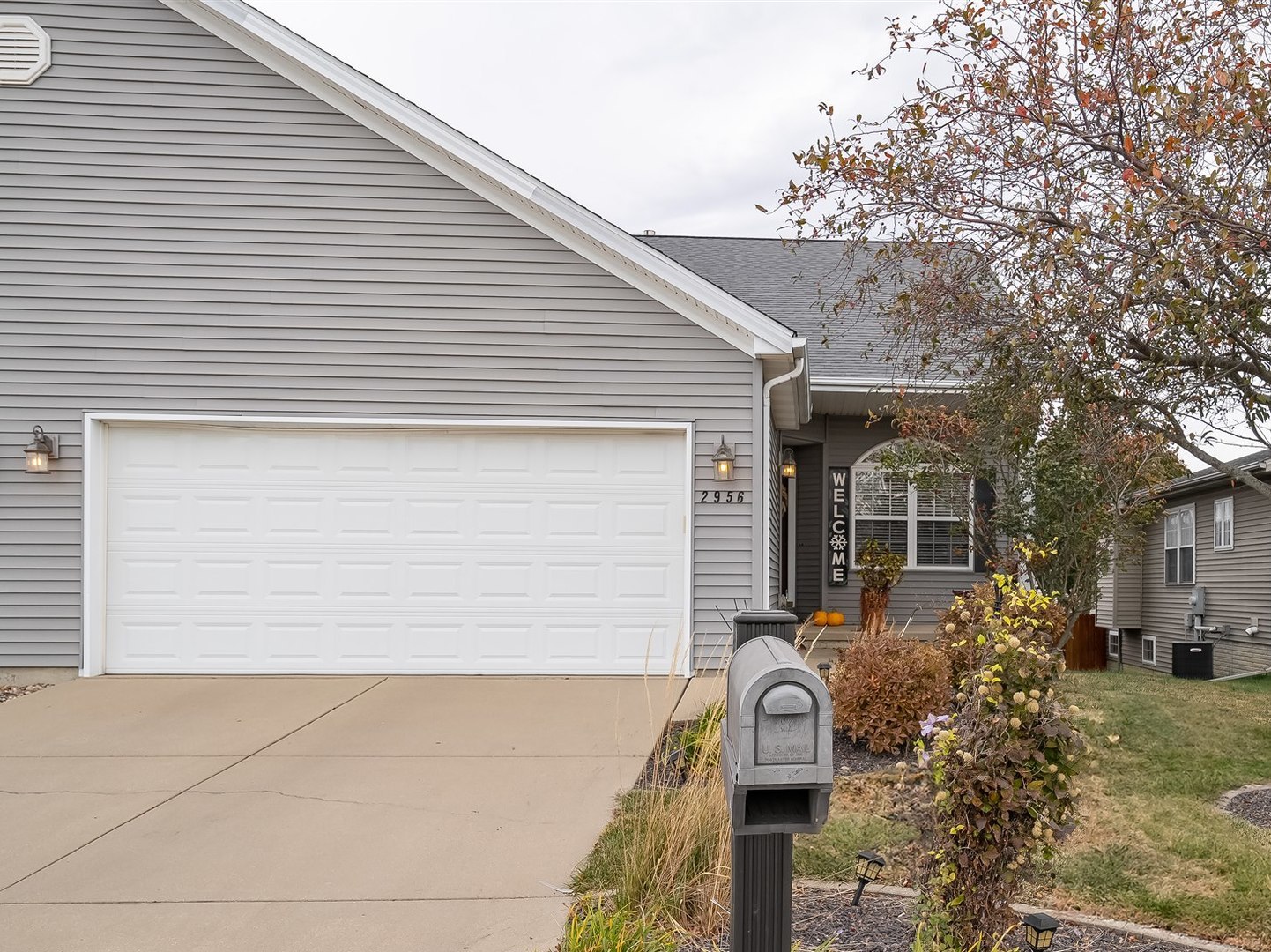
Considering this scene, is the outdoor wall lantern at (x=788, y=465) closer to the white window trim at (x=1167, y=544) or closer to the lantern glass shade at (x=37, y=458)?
the white window trim at (x=1167, y=544)

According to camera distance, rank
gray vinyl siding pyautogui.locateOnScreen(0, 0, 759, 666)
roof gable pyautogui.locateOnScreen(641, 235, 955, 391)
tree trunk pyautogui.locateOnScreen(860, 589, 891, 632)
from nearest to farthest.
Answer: gray vinyl siding pyautogui.locateOnScreen(0, 0, 759, 666) < roof gable pyautogui.locateOnScreen(641, 235, 955, 391) < tree trunk pyautogui.locateOnScreen(860, 589, 891, 632)

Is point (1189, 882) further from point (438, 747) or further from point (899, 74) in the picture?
point (899, 74)

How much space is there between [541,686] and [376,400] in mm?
2799

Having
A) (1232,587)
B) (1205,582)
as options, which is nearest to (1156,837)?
(1232,587)

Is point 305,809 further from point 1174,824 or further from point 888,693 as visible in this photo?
point 1174,824

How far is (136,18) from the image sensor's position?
8.98m

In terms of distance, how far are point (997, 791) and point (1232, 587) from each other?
15422 mm

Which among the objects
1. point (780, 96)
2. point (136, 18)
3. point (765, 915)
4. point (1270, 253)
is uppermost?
point (780, 96)

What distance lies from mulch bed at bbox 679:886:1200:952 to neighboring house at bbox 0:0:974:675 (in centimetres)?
507

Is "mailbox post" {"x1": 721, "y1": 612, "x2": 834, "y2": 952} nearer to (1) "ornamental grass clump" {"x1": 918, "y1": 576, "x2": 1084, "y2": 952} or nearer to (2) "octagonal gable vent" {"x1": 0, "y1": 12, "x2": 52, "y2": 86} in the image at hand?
(1) "ornamental grass clump" {"x1": 918, "y1": 576, "x2": 1084, "y2": 952}

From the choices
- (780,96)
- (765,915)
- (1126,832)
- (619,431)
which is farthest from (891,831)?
(780,96)

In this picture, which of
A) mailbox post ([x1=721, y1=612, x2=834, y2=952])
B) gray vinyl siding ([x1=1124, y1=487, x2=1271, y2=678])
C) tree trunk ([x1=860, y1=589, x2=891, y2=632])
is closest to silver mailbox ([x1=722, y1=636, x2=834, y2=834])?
mailbox post ([x1=721, y1=612, x2=834, y2=952])

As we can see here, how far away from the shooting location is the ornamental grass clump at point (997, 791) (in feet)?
10.2

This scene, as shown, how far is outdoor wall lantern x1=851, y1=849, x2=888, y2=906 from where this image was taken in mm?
3718
